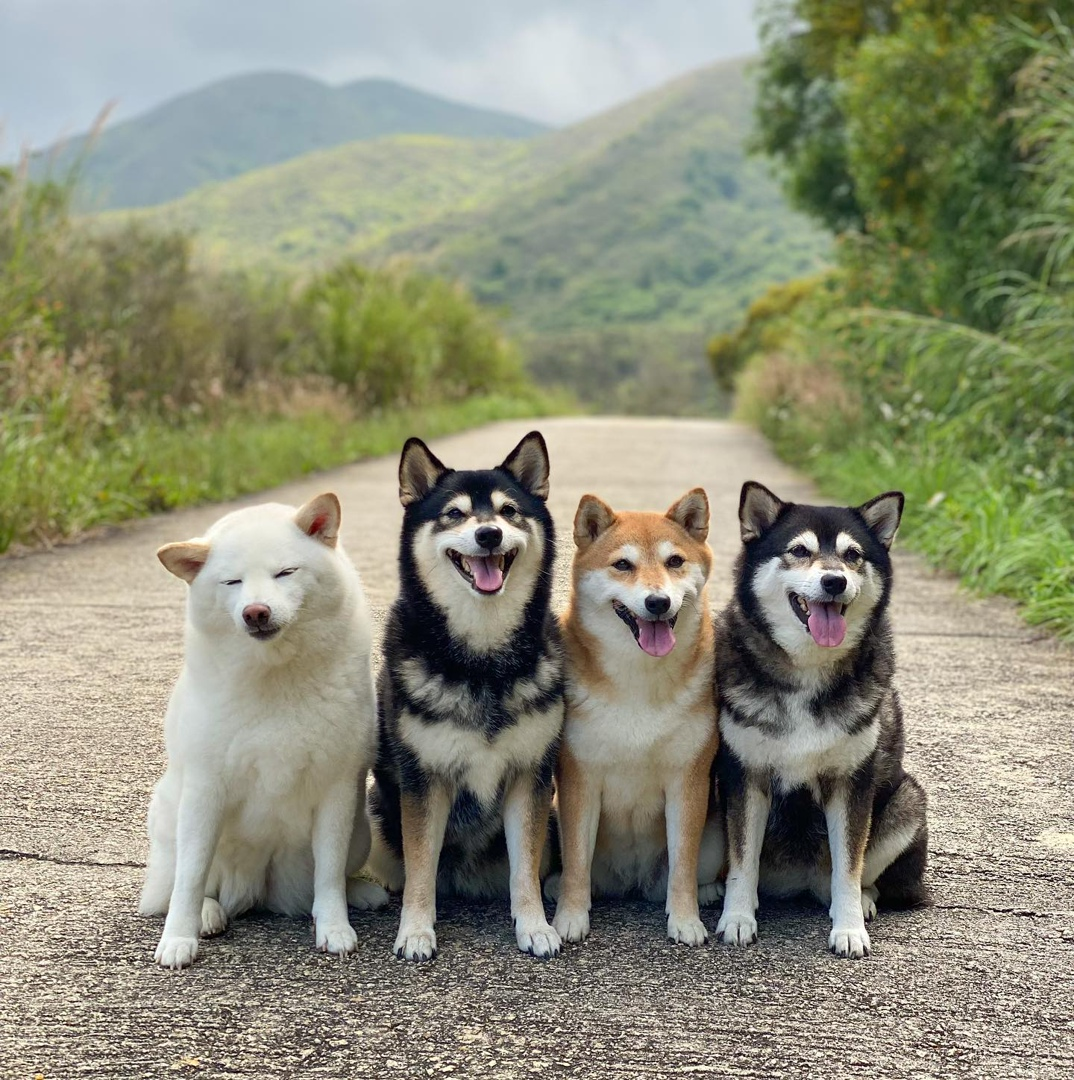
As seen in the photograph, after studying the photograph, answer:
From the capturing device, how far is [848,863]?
3.02 metres

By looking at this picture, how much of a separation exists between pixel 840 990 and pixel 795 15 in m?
20.9

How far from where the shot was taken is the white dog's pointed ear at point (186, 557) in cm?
284

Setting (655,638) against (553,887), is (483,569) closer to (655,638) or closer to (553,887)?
(655,638)

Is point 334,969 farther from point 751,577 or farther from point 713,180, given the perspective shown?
point 713,180

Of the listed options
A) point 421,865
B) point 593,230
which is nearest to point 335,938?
point 421,865

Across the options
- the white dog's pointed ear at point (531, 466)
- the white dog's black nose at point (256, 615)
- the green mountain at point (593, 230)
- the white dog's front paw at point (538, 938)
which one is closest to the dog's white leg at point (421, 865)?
the white dog's front paw at point (538, 938)

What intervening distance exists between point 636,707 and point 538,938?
2.11ft

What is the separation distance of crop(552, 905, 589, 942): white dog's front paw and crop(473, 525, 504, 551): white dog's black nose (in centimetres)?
102

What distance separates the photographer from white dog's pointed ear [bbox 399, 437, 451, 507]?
3053 mm

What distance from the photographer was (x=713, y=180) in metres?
105

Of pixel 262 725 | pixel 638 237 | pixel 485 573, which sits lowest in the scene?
pixel 262 725

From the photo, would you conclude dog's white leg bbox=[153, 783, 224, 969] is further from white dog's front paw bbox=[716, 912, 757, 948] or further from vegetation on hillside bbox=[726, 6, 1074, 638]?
vegetation on hillside bbox=[726, 6, 1074, 638]

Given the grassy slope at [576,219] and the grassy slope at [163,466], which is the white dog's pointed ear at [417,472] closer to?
the grassy slope at [163,466]

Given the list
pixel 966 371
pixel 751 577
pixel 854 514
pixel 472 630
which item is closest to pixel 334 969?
pixel 472 630
